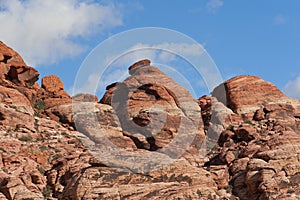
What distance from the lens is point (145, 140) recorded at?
227 feet

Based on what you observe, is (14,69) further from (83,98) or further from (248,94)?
(248,94)

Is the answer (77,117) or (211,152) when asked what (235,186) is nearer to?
(211,152)

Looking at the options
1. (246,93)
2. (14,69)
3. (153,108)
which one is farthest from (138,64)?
(14,69)

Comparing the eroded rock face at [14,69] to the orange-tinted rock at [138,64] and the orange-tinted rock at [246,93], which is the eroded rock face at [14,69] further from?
the orange-tinted rock at [246,93]

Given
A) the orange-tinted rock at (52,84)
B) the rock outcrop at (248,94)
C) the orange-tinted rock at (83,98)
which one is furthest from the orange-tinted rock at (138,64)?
the rock outcrop at (248,94)

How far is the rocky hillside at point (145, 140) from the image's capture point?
46031 mm

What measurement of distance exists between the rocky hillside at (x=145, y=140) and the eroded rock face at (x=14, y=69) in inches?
4.5

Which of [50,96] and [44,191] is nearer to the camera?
[44,191]

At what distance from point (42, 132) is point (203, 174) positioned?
67.8 feet

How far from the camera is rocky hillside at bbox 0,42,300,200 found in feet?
151

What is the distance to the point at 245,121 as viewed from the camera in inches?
2980

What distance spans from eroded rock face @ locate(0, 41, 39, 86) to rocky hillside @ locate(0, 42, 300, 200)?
11cm

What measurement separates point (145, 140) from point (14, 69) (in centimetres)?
1769

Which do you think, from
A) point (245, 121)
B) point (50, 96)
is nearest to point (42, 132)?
point (50, 96)
